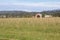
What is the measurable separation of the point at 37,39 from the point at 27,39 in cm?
71

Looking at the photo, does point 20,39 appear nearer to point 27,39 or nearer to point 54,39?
point 27,39

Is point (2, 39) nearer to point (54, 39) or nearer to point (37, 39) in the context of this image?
point (37, 39)

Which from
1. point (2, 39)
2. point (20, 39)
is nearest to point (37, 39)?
point (20, 39)

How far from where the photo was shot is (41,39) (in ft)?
49.0

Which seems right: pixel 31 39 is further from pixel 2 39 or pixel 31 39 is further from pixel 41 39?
pixel 2 39

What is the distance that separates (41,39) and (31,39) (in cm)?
71

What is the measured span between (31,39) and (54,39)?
1680 mm

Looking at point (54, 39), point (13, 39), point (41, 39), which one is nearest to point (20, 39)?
point (13, 39)

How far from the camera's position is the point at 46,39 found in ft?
49.0

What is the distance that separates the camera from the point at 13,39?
49.3 feet

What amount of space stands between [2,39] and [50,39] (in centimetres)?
345

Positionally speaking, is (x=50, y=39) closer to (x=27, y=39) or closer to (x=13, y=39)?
(x=27, y=39)

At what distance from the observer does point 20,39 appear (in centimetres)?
1500

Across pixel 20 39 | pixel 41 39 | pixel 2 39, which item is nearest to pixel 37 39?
pixel 41 39
